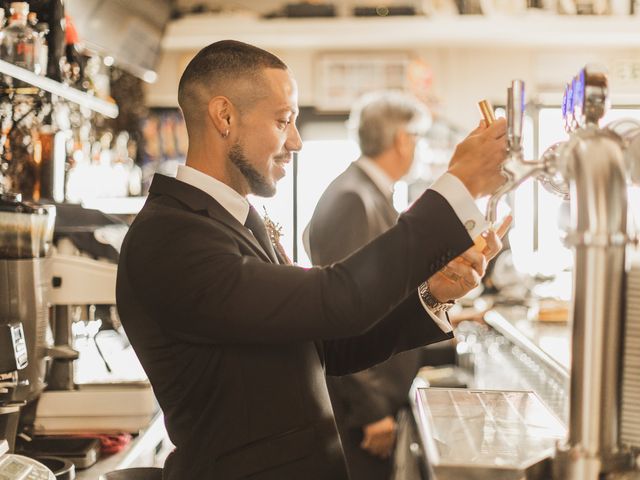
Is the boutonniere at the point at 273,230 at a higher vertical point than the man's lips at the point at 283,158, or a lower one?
lower

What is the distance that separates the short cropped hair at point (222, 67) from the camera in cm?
133

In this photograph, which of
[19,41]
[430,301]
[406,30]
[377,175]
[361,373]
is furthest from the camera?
[406,30]

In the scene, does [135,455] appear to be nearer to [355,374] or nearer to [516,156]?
[355,374]

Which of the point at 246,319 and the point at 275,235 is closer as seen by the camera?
the point at 246,319

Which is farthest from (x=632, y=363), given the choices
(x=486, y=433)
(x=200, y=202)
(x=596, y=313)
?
(x=200, y=202)

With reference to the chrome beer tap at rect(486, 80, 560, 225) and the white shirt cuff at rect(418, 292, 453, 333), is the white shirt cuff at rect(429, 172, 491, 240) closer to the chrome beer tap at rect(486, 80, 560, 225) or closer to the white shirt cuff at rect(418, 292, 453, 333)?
the chrome beer tap at rect(486, 80, 560, 225)

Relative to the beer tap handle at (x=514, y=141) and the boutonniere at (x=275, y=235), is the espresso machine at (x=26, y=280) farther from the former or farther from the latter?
the beer tap handle at (x=514, y=141)

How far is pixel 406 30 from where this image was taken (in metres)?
4.87

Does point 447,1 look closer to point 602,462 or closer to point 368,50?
point 368,50

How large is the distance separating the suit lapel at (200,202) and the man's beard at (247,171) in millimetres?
84

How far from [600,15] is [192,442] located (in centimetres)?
443

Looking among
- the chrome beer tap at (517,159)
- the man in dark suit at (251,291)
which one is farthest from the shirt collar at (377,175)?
the chrome beer tap at (517,159)

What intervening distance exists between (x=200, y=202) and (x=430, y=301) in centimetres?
43

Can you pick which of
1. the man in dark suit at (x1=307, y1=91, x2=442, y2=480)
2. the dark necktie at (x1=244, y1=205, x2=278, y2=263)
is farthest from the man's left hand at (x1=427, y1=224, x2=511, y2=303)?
the man in dark suit at (x1=307, y1=91, x2=442, y2=480)
